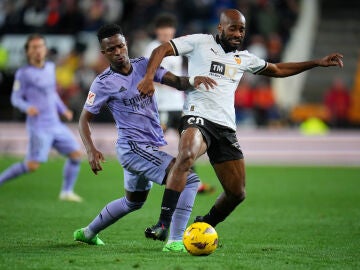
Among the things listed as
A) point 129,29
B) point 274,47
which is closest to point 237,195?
point 274,47

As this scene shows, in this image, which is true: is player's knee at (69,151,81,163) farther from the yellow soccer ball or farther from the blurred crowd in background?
the blurred crowd in background

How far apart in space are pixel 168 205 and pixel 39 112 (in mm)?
5716

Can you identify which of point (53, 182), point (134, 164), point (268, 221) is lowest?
point (53, 182)

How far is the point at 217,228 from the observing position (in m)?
9.68

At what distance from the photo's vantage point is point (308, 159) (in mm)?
20297

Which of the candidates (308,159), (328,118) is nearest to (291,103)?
(328,118)

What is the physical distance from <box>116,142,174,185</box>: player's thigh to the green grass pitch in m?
0.72

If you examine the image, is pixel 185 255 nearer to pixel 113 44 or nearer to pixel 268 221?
pixel 113 44

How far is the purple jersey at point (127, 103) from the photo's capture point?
7.73 metres

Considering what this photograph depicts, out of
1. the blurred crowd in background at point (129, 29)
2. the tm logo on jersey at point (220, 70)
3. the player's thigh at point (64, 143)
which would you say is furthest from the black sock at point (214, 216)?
the blurred crowd in background at point (129, 29)

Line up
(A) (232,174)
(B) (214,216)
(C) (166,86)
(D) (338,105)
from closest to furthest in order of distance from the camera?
1. (A) (232,174)
2. (B) (214,216)
3. (C) (166,86)
4. (D) (338,105)

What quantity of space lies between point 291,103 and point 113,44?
1547 cm

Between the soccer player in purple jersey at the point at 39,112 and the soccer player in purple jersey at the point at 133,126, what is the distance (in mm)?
4673

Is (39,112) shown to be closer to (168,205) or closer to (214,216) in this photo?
(214,216)
